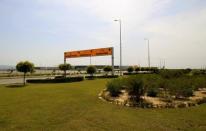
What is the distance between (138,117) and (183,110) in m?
2.92

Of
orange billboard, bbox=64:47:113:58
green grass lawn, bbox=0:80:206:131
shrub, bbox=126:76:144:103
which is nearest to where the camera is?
green grass lawn, bbox=0:80:206:131

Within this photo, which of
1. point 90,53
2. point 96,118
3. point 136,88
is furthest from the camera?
point 90,53

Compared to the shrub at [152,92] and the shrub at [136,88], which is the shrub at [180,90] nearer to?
the shrub at [152,92]

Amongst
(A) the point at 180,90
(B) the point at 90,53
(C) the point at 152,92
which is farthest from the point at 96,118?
(B) the point at 90,53

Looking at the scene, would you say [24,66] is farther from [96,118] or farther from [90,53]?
[96,118]

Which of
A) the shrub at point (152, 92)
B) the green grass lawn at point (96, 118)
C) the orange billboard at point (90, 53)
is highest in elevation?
the orange billboard at point (90, 53)

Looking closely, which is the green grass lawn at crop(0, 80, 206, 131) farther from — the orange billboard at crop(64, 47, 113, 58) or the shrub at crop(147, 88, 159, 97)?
the orange billboard at crop(64, 47, 113, 58)

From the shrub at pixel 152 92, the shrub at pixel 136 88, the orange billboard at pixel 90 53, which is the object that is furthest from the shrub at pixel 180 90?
the orange billboard at pixel 90 53

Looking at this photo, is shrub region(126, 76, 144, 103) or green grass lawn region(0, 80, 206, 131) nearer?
green grass lawn region(0, 80, 206, 131)

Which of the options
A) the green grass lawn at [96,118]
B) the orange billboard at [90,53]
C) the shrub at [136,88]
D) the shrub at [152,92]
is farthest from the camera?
the orange billboard at [90,53]

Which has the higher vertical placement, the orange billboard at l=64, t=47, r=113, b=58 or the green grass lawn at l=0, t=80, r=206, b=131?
the orange billboard at l=64, t=47, r=113, b=58

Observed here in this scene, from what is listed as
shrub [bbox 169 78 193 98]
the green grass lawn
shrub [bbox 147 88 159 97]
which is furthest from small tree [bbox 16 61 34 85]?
shrub [bbox 169 78 193 98]

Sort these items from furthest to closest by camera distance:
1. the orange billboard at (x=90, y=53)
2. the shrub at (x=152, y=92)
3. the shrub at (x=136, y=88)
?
the orange billboard at (x=90, y=53) < the shrub at (x=152, y=92) < the shrub at (x=136, y=88)

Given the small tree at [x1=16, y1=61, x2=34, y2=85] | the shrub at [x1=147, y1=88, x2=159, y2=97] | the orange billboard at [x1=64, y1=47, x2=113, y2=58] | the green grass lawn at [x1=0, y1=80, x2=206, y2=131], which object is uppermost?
the orange billboard at [x1=64, y1=47, x2=113, y2=58]
